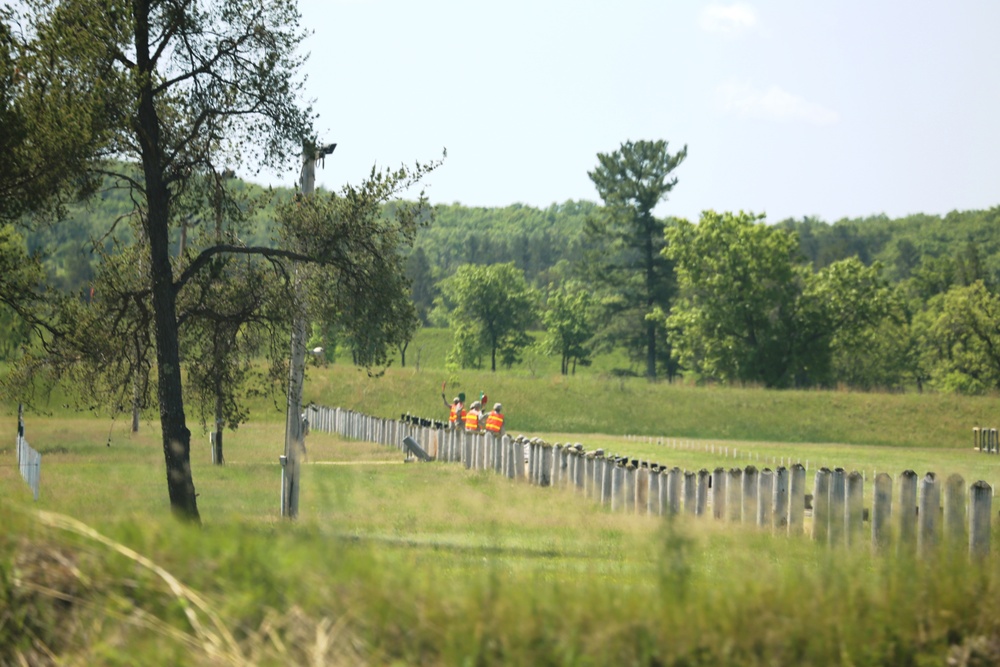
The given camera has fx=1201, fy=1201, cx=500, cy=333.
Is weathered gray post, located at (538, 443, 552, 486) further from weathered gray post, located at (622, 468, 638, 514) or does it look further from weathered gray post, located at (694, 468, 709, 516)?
weathered gray post, located at (694, 468, 709, 516)

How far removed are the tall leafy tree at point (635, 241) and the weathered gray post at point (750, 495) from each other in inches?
3007

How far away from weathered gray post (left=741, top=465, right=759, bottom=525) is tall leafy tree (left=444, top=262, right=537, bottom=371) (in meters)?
102

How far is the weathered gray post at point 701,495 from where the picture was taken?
60.2 feet

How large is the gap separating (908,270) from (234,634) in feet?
544

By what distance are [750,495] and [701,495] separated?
2.99 ft

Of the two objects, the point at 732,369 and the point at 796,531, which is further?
the point at 732,369

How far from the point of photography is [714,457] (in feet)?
138

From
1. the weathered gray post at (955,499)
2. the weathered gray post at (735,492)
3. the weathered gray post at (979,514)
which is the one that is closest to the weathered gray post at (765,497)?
the weathered gray post at (735,492)

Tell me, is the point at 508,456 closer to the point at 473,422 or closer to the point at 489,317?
the point at 473,422

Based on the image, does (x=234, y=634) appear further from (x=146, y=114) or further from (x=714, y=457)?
(x=714, y=457)

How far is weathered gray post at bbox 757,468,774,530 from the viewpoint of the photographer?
1728 centimetres

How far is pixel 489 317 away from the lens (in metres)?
122

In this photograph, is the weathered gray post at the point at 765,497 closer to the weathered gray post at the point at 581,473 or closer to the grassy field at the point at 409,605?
the weathered gray post at the point at 581,473

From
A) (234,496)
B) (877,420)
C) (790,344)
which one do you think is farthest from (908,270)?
(234,496)
